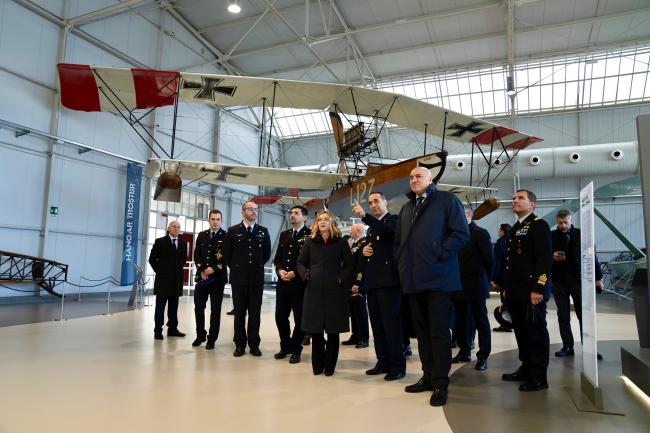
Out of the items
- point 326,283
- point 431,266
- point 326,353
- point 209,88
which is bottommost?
point 326,353

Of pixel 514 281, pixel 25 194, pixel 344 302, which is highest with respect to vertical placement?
pixel 25 194

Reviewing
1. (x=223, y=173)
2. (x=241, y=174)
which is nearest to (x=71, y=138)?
(x=223, y=173)

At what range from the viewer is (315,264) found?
142 inches

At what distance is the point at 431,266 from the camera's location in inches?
111

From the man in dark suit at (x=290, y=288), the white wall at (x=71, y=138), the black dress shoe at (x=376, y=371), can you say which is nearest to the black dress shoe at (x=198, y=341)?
the man in dark suit at (x=290, y=288)

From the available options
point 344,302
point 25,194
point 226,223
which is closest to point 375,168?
point 344,302

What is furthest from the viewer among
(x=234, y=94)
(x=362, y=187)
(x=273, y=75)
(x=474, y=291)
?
(x=273, y=75)

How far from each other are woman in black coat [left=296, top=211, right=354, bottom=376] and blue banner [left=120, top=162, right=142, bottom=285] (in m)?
11.5

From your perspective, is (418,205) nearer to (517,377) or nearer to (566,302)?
(517,377)

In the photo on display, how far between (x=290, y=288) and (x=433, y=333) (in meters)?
1.68

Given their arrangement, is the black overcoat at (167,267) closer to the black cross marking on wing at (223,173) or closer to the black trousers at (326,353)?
the black trousers at (326,353)

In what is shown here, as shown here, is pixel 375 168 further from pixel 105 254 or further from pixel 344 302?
pixel 105 254

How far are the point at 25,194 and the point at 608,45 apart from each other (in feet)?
66.4

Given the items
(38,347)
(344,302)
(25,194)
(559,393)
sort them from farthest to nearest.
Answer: (25,194)
(38,347)
(344,302)
(559,393)
